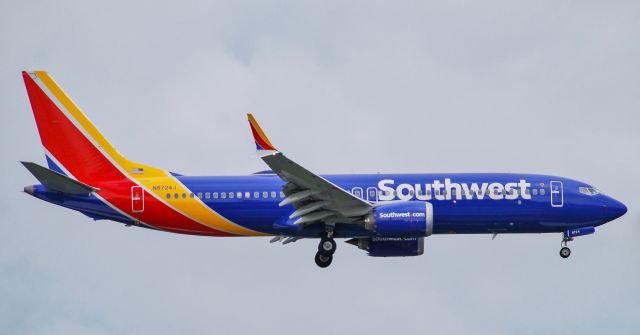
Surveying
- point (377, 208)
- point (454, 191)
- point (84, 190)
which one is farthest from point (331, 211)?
point (84, 190)

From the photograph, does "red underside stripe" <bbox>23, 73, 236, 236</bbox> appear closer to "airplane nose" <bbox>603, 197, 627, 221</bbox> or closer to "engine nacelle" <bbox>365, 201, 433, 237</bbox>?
"engine nacelle" <bbox>365, 201, 433, 237</bbox>

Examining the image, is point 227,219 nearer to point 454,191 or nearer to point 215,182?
point 215,182

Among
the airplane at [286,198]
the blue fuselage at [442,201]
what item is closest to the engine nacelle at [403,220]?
the airplane at [286,198]

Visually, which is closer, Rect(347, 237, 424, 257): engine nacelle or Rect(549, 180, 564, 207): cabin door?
Rect(549, 180, 564, 207): cabin door

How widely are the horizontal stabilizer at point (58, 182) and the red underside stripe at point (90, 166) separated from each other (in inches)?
35.8

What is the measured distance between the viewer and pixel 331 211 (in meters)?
61.6

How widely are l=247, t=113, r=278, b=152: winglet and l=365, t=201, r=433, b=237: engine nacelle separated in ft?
25.3

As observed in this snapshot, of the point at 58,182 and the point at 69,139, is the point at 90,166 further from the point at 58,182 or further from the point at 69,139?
the point at 58,182

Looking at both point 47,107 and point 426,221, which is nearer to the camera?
point 426,221

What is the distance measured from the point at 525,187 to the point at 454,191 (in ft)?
11.6

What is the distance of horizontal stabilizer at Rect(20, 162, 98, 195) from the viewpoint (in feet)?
197

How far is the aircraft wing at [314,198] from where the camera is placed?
58.4 meters

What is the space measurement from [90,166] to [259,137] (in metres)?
12.4

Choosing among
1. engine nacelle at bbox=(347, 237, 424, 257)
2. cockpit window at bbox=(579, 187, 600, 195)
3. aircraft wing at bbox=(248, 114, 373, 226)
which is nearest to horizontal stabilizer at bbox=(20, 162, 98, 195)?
aircraft wing at bbox=(248, 114, 373, 226)
